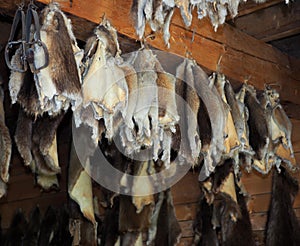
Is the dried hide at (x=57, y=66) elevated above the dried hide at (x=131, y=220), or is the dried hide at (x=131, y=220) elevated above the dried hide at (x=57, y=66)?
the dried hide at (x=57, y=66)

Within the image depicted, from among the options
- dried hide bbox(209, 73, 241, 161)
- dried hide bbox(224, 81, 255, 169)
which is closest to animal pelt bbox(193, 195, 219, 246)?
dried hide bbox(224, 81, 255, 169)

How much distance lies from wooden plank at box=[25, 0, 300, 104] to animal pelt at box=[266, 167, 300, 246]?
56cm

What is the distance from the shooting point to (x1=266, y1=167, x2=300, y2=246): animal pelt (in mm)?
3400

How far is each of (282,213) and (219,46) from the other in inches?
50.2

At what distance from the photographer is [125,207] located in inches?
141

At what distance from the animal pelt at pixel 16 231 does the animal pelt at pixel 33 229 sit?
0.24 feet

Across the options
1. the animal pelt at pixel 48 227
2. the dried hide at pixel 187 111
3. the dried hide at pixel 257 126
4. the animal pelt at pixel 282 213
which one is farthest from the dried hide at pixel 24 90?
the animal pelt at pixel 48 227

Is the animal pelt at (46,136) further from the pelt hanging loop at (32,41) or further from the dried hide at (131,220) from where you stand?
the dried hide at (131,220)

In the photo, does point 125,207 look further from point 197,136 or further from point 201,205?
point 197,136

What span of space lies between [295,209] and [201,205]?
2.05 feet

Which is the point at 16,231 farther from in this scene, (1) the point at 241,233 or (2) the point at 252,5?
(2) the point at 252,5

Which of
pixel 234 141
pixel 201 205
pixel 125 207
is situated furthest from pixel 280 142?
pixel 125 207

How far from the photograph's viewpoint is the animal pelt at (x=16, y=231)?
4.32 m

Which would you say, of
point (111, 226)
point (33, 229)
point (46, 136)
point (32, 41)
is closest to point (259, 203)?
point (111, 226)
